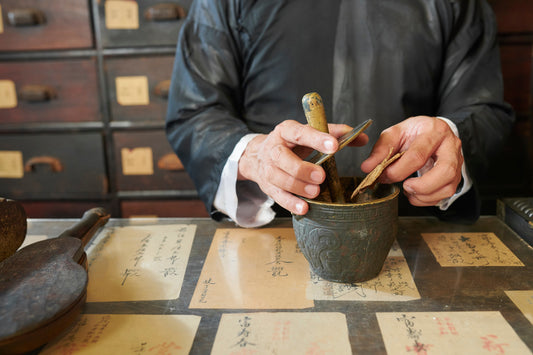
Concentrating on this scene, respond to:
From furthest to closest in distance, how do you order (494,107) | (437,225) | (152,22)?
1. (152,22)
2. (494,107)
3. (437,225)

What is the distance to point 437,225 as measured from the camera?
108cm

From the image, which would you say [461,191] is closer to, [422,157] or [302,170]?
[422,157]

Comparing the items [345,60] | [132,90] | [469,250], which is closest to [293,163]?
[469,250]

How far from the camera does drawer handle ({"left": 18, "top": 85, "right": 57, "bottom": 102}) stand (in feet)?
7.05

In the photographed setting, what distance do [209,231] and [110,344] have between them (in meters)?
0.44

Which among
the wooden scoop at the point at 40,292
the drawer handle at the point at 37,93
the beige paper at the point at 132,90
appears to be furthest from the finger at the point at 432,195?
the drawer handle at the point at 37,93

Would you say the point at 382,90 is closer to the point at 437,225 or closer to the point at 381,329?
the point at 437,225

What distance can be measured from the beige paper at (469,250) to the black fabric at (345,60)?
0.39 metres

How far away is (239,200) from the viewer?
1.12 m

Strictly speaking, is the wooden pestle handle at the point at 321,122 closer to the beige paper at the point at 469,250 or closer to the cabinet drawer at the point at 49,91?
the beige paper at the point at 469,250

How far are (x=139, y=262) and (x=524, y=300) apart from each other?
0.73 m

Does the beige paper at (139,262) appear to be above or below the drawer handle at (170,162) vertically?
above

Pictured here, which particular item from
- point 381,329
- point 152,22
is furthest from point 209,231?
point 152,22

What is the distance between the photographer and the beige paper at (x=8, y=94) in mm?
2182
